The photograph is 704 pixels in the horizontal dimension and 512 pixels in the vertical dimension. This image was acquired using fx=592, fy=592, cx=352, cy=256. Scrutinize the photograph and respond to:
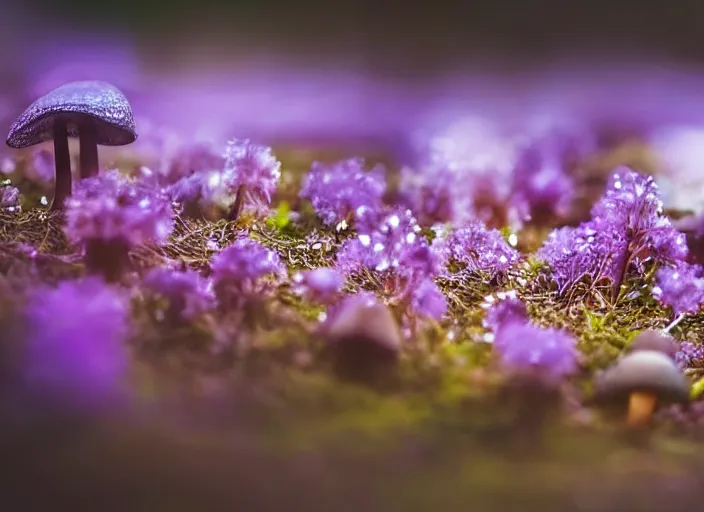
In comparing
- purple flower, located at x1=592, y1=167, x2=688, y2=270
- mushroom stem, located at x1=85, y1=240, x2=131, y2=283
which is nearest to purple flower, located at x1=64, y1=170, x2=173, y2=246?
mushroom stem, located at x1=85, y1=240, x2=131, y2=283

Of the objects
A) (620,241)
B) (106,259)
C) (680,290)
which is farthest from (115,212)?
(680,290)

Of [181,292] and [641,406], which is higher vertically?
[181,292]

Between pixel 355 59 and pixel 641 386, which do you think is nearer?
pixel 641 386

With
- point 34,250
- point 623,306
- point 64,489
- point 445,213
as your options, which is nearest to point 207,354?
point 64,489

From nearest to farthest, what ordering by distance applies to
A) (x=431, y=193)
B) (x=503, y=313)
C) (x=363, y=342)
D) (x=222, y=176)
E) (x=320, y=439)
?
1. (x=320, y=439)
2. (x=363, y=342)
3. (x=503, y=313)
4. (x=222, y=176)
5. (x=431, y=193)

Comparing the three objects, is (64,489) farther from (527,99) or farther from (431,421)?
(527,99)

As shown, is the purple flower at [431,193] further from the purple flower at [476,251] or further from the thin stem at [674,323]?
the thin stem at [674,323]

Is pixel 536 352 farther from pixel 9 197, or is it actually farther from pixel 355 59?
pixel 9 197
